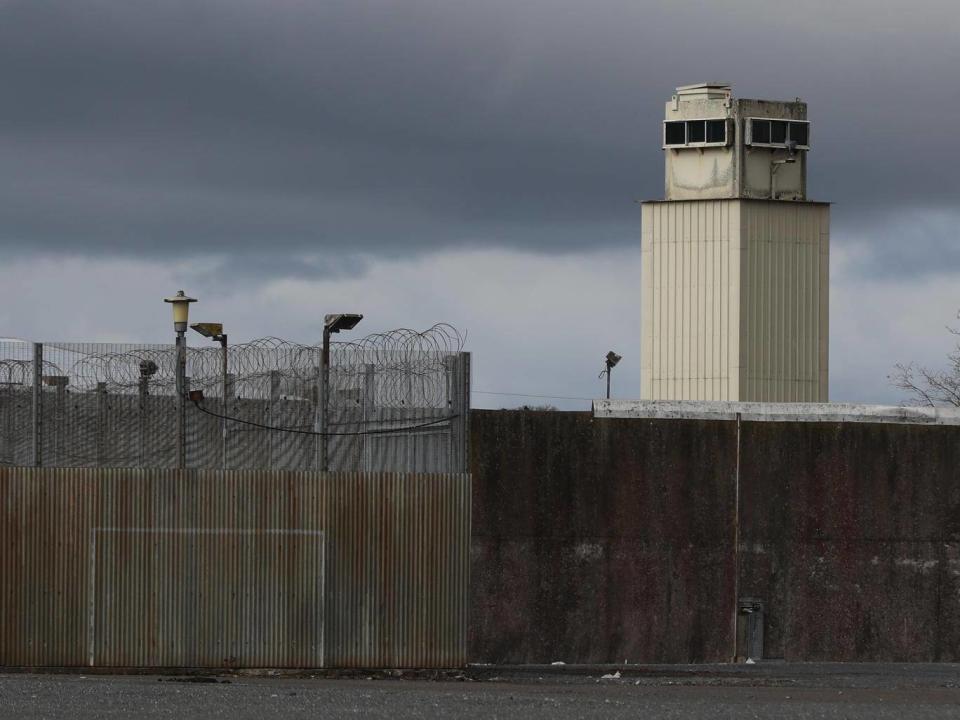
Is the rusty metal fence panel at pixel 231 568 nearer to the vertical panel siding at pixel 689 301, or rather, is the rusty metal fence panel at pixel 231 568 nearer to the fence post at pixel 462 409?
the fence post at pixel 462 409

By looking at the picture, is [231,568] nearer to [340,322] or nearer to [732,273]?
[340,322]

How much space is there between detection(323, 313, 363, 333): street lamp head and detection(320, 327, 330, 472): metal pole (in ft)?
0.19

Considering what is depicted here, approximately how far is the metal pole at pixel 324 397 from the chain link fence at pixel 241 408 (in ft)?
0.09

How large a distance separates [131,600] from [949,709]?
30.7 feet

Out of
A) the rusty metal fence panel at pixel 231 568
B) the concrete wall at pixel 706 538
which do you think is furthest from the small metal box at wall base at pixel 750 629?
the rusty metal fence panel at pixel 231 568

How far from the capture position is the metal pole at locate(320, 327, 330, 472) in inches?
858

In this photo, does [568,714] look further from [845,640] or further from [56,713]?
[845,640]

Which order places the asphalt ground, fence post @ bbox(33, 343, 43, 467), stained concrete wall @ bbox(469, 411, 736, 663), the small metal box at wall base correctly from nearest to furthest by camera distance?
the asphalt ground
fence post @ bbox(33, 343, 43, 467)
stained concrete wall @ bbox(469, 411, 736, 663)
the small metal box at wall base

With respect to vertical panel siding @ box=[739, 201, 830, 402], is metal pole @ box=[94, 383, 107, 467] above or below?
below

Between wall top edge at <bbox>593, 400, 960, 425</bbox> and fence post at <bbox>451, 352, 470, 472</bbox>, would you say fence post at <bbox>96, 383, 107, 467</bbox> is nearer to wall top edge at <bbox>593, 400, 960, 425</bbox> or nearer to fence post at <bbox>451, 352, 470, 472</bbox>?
fence post at <bbox>451, 352, 470, 472</bbox>

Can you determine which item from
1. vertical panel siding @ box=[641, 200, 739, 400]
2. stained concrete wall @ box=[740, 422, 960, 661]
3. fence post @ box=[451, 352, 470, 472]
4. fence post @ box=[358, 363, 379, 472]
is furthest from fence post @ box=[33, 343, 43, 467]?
vertical panel siding @ box=[641, 200, 739, 400]

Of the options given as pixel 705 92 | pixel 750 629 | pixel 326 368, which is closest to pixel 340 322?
pixel 326 368

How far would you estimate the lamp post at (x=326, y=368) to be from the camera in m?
21.7

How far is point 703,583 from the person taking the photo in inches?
895
